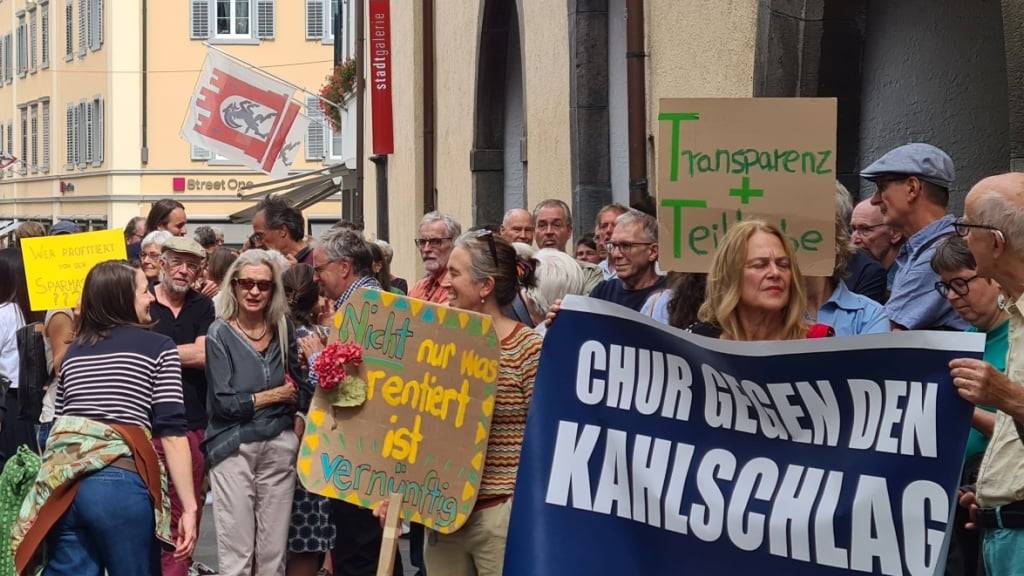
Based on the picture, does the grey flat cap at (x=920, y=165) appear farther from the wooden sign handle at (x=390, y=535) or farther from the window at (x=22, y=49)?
the window at (x=22, y=49)

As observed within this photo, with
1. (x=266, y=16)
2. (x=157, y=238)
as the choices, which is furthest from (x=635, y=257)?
(x=266, y=16)

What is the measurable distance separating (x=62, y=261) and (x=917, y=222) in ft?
15.5

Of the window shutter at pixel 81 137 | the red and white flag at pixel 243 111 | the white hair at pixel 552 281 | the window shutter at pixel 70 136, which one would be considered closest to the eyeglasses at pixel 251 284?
the white hair at pixel 552 281

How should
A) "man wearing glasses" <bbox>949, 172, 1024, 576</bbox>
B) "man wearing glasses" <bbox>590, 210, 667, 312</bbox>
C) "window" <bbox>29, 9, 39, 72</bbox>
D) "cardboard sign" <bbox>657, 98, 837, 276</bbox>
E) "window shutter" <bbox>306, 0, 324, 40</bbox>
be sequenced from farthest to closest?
1. "window" <bbox>29, 9, 39, 72</bbox>
2. "window shutter" <bbox>306, 0, 324, 40</bbox>
3. "man wearing glasses" <bbox>590, 210, 667, 312</bbox>
4. "cardboard sign" <bbox>657, 98, 837, 276</bbox>
5. "man wearing glasses" <bbox>949, 172, 1024, 576</bbox>

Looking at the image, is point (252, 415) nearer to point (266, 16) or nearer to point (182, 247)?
point (182, 247)

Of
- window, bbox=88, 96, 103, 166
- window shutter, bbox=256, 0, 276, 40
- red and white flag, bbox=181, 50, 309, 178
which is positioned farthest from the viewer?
window, bbox=88, 96, 103, 166

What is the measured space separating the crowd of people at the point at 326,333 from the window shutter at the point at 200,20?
39.8 meters

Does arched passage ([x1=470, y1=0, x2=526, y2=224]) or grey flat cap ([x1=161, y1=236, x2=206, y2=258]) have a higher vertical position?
arched passage ([x1=470, y1=0, x2=526, y2=224])

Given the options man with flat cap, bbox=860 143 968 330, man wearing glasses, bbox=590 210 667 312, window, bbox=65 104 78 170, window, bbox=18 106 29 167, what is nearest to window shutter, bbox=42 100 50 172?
window, bbox=18 106 29 167

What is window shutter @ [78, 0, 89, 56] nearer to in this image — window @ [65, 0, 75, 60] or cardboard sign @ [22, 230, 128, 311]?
window @ [65, 0, 75, 60]

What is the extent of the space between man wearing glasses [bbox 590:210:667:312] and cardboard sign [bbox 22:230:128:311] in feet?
9.18

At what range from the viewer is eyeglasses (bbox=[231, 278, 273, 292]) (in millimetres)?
8164

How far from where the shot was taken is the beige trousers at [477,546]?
616 centimetres

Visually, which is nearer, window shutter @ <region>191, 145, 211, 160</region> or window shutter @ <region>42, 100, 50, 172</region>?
window shutter @ <region>191, 145, 211, 160</region>
